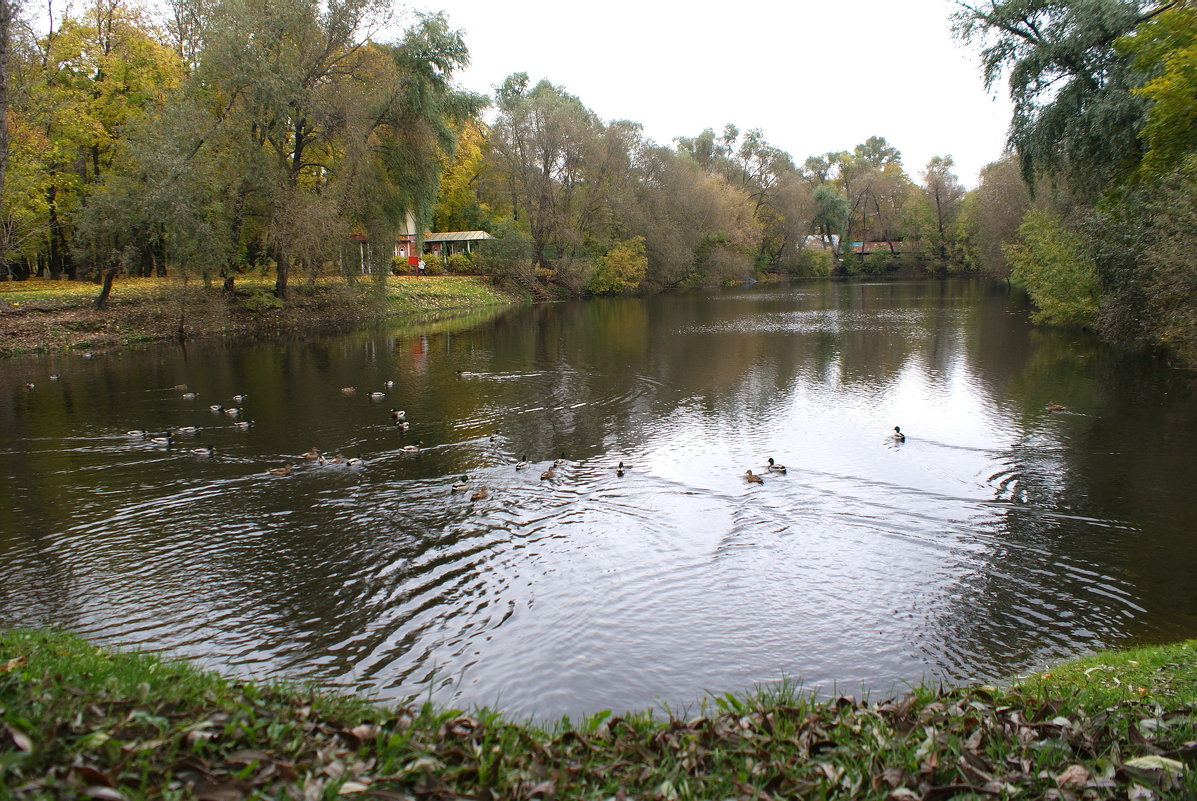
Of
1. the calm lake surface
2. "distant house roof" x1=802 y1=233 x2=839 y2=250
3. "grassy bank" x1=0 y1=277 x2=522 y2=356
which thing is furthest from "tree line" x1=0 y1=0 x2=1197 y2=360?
"distant house roof" x1=802 y1=233 x2=839 y2=250

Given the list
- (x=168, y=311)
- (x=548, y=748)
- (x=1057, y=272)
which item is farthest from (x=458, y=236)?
(x=548, y=748)

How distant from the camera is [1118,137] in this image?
26641 mm

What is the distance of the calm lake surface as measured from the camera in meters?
9.71

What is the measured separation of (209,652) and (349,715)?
4.41m

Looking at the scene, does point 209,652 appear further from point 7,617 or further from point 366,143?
point 366,143

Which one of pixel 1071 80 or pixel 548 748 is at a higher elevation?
pixel 1071 80

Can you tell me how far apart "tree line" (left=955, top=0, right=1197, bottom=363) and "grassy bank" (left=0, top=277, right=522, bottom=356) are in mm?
36010

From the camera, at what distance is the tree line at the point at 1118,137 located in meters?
20.8

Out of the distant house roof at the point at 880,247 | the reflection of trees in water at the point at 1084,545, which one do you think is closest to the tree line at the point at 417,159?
the reflection of trees in water at the point at 1084,545

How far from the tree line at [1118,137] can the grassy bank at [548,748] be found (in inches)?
765

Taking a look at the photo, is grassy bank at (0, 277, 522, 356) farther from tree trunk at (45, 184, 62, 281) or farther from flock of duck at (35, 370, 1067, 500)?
flock of duck at (35, 370, 1067, 500)

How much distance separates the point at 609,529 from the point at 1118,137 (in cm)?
2482

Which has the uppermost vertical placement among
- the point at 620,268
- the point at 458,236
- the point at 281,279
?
the point at 458,236

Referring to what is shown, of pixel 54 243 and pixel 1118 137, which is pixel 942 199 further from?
pixel 54 243
